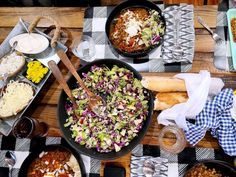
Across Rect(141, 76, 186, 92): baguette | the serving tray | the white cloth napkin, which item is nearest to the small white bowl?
the serving tray

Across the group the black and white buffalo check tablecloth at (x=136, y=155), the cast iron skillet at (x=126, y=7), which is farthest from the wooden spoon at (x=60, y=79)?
the cast iron skillet at (x=126, y=7)

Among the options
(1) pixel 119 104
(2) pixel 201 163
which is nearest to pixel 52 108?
(1) pixel 119 104

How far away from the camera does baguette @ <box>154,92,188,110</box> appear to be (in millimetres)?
2250

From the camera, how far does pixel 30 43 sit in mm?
2504

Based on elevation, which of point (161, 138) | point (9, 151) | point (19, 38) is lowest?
point (9, 151)

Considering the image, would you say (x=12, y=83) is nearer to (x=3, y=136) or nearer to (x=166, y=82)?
(x=3, y=136)

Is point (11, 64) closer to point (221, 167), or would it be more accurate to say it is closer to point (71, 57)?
point (71, 57)

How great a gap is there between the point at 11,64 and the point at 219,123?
1.41 m

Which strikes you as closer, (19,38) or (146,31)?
(146,31)

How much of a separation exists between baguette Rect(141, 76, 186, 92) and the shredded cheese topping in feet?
2.57

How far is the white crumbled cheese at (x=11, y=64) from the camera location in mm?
2439

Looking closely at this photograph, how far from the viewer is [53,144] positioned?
7.56 feet

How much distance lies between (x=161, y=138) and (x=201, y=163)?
28 cm

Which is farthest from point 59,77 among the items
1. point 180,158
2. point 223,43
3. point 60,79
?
point 223,43
